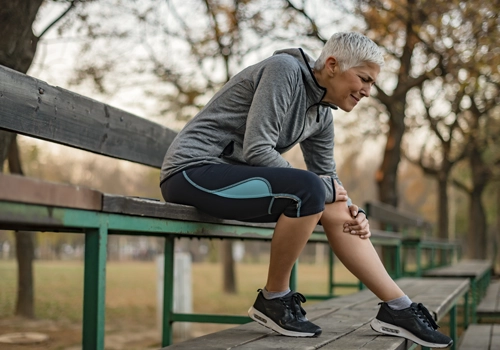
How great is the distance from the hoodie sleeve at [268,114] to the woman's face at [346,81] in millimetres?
179

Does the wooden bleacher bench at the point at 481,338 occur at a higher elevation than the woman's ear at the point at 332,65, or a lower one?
lower

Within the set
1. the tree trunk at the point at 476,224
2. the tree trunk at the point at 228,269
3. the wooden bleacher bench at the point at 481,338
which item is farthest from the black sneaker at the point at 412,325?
the tree trunk at the point at 476,224

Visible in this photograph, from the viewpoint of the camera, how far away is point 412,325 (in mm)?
2756

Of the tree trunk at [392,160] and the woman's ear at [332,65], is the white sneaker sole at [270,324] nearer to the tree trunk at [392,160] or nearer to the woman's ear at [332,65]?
the woman's ear at [332,65]

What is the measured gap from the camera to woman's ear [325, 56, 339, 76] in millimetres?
2860

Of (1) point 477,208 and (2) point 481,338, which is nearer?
(2) point 481,338

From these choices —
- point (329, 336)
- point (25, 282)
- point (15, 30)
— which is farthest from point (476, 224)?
point (329, 336)

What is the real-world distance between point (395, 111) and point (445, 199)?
9018 mm

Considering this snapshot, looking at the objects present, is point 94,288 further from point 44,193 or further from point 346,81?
point 346,81

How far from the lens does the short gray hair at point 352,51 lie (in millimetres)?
2811

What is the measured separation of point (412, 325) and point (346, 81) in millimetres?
986

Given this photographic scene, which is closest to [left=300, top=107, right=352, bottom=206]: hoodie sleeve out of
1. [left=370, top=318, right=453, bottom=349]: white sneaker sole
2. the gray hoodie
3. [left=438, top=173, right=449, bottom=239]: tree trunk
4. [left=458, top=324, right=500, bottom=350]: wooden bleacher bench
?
the gray hoodie

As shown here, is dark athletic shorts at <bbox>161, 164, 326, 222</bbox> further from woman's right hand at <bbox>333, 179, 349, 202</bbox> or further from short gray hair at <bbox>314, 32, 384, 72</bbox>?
short gray hair at <bbox>314, 32, 384, 72</bbox>

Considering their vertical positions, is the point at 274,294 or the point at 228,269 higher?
the point at 274,294
